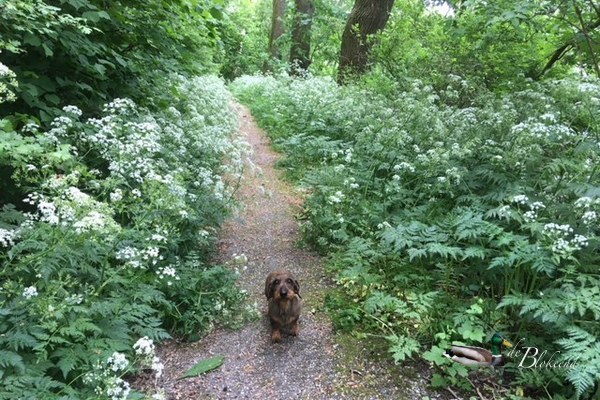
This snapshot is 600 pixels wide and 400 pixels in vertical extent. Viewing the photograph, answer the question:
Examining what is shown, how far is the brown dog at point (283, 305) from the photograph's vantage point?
13.8 feet

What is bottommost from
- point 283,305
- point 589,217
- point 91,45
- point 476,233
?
point 283,305

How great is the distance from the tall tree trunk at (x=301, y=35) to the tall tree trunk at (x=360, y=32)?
443 cm

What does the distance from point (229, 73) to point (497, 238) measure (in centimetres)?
3220

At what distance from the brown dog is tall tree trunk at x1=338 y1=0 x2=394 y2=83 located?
840cm

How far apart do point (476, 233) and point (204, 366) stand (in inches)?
121

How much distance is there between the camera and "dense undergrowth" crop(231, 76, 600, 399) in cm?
367

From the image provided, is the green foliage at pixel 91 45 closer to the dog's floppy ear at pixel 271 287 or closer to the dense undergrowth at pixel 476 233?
the dog's floppy ear at pixel 271 287

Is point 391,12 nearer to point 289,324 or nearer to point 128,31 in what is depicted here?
point 128,31

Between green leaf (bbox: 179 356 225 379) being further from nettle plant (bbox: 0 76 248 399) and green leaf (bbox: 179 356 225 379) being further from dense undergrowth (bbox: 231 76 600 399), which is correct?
dense undergrowth (bbox: 231 76 600 399)

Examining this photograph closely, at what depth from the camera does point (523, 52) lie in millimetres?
8336

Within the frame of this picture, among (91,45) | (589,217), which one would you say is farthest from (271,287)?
(91,45)

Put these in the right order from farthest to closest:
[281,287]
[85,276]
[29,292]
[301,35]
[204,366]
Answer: [301,35] → [281,287] → [204,366] → [85,276] → [29,292]

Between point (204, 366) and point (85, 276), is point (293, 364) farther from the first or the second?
point (85, 276)

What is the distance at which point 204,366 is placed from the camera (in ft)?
12.9
